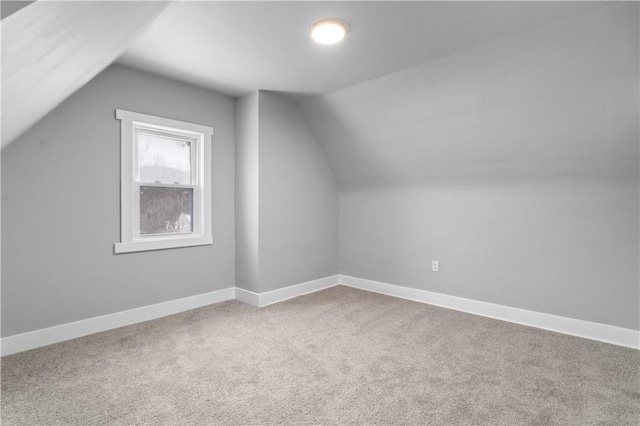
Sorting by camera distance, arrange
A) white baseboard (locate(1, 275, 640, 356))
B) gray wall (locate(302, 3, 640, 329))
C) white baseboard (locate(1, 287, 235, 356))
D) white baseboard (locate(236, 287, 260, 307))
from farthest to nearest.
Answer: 1. white baseboard (locate(236, 287, 260, 307))
2. white baseboard (locate(1, 275, 640, 356))
3. white baseboard (locate(1, 287, 235, 356))
4. gray wall (locate(302, 3, 640, 329))

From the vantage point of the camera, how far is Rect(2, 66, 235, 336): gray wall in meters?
2.55

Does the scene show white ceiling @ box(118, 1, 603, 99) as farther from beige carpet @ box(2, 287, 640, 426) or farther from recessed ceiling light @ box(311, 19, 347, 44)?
beige carpet @ box(2, 287, 640, 426)

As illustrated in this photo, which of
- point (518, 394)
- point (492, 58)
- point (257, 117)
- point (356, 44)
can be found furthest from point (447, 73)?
point (518, 394)

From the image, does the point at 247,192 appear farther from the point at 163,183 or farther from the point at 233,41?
the point at 233,41

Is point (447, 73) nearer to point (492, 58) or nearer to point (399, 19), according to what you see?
point (492, 58)

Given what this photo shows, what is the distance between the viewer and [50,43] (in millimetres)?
1102

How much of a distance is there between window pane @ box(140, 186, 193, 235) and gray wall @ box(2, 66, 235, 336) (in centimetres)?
26

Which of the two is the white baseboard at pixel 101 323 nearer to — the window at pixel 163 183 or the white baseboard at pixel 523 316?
the window at pixel 163 183

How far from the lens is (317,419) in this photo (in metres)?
1.76

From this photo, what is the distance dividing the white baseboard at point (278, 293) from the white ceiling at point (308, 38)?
87.8 inches

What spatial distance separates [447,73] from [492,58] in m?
0.35

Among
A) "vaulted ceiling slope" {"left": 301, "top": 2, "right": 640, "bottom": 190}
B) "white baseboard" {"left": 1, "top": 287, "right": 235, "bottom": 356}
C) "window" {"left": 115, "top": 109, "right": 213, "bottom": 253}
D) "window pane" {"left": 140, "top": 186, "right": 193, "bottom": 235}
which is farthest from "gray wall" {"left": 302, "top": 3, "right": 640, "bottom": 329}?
"white baseboard" {"left": 1, "top": 287, "right": 235, "bottom": 356}

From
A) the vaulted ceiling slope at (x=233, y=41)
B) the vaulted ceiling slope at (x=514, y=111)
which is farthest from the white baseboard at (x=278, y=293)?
the vaulted ceiling slope at (x=233, y=41)

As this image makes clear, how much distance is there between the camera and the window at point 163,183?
10.2 ft
